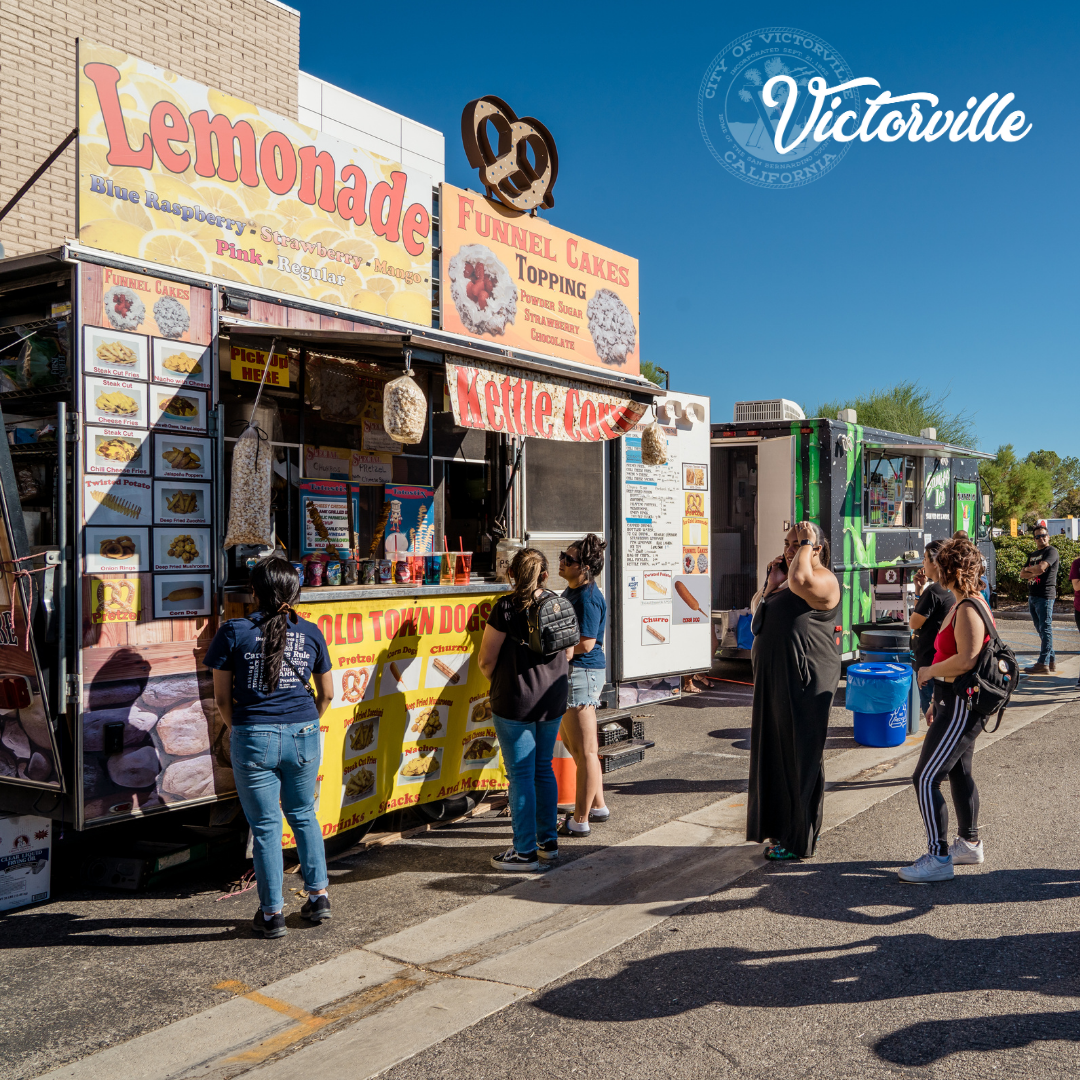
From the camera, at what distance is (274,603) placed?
14.8ft

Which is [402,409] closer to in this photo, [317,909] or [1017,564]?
[317,909]

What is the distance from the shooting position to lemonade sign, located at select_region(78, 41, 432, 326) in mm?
5062

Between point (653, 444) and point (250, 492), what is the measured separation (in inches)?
150

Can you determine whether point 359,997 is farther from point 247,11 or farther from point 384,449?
point 247,11

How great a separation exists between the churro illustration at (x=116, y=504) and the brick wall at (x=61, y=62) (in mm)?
7386

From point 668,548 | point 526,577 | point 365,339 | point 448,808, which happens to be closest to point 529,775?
point 526,577

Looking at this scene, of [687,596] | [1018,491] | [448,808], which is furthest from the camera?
[1018,491]

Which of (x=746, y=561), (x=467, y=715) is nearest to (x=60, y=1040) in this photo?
(x=467, y=715)

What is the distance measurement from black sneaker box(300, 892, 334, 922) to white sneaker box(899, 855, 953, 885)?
9.89 feet

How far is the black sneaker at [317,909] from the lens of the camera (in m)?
4.61

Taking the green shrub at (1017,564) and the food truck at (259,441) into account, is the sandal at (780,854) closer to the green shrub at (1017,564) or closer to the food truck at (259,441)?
the food truck at (259,441)

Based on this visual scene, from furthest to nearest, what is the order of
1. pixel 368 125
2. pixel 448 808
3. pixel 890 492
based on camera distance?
1. pixel 368 125
2. pixel 890 492
3. pixel 448 808

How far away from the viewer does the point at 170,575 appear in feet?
16.6

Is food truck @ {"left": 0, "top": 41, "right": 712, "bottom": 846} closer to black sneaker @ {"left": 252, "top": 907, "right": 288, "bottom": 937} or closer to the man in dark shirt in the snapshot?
black sneaker @ {"left": 252, "top": 907, "right": 288, "bottom": 937}
